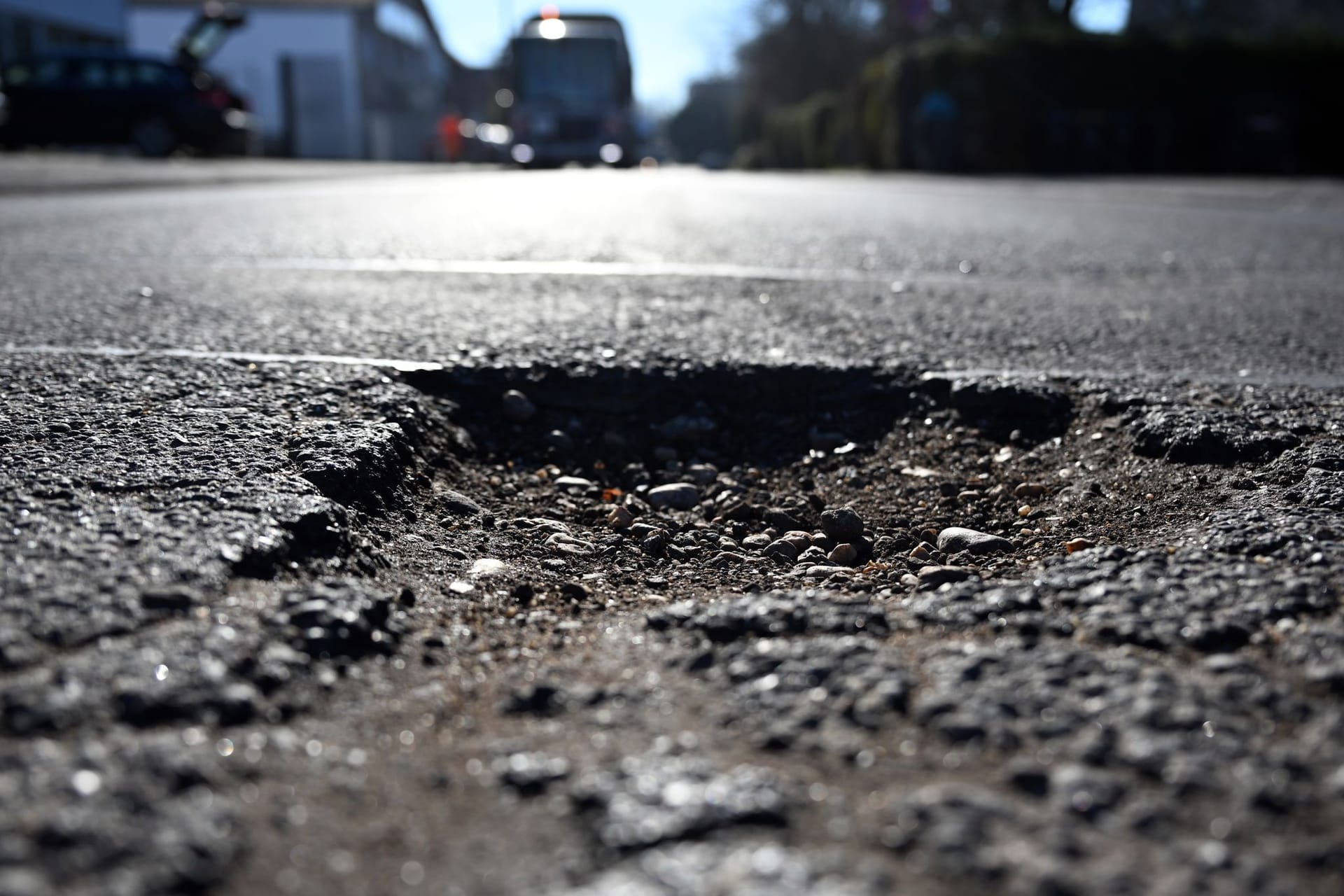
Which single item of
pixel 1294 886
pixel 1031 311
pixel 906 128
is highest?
pixel 906 128

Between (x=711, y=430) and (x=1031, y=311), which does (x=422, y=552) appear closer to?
(x=711, y=430)

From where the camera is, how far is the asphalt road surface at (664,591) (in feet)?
2.79

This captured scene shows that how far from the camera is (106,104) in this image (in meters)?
18.4

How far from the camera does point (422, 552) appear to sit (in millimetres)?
1569

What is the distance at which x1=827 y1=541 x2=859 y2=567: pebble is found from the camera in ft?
5.65

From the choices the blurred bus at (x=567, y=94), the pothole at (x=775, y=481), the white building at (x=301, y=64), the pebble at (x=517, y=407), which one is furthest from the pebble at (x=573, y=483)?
the white building at (x=301, y=64)

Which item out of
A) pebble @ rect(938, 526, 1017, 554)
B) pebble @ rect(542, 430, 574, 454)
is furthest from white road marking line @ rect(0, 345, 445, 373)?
pebble @ rect(938, 526, 1017, 554)

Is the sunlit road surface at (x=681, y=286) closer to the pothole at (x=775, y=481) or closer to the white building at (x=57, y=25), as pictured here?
the pothole at (x=775, y=481)

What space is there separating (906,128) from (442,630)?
71.2 ft

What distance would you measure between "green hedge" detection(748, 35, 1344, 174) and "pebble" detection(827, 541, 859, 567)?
19053mm

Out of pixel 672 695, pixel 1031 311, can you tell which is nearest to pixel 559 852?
pixel 672 695

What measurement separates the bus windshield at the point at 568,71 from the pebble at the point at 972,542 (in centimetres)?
2250

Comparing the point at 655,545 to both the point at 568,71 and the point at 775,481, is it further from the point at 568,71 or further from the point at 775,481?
the point at 568,71

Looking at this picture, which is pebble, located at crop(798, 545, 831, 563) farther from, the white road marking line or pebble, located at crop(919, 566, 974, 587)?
the white road marking line
